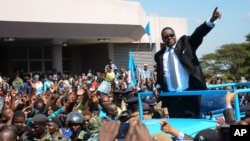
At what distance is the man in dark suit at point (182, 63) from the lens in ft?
14.1

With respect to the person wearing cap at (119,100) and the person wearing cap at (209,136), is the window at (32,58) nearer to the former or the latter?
the person wearing cap at (119,100)

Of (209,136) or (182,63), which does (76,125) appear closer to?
(182,63)

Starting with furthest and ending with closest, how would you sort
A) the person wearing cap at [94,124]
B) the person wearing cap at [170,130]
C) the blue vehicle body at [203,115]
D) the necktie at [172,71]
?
the person wearing cap at [94,124] → the necktie at [172,71] → the blue vehicle body at [203,115] → the person wearing cap at [170,130]

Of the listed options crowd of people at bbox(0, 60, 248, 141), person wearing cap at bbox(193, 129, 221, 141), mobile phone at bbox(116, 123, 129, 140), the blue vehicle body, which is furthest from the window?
person wearing cap at bbox(193, 129, 221, 141)

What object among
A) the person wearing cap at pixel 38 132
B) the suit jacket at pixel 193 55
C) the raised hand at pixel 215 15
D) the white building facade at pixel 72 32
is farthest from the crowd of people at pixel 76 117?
the white building facade at pixel 72 32

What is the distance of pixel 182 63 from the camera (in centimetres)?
432

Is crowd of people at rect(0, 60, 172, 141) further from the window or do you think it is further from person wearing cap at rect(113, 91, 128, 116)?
the window

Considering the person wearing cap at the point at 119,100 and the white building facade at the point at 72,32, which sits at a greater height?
the white building facade at the point at 72,32

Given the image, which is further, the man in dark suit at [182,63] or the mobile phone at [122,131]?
the man in dark suit at [182,63]

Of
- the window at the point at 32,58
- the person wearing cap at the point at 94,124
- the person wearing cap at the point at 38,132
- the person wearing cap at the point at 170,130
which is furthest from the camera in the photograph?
the window at the point at 32,58

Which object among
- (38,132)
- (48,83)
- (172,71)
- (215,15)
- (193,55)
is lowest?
(38,132)

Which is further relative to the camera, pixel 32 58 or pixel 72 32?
pixel 32 58

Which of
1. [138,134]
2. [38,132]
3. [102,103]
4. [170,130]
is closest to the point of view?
[138,134]

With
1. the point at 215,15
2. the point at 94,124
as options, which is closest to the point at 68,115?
the point at 94,124
